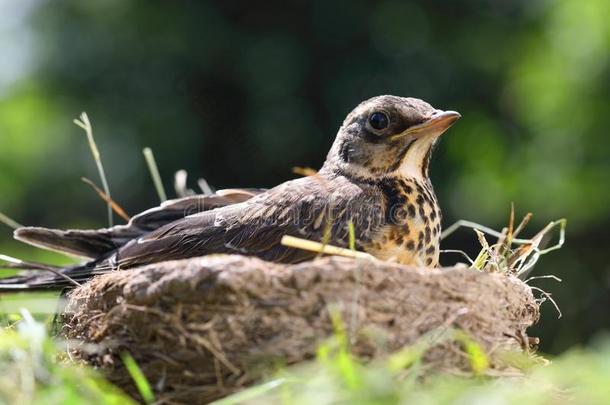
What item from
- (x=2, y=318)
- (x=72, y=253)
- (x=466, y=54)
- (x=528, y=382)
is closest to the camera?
(x=528, y=382)

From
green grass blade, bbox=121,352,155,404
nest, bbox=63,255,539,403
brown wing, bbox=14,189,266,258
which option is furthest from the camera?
brown wing, bbox=14,189,266,258

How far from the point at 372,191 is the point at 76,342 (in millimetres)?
1489

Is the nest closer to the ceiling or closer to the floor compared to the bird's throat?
closer to the floor

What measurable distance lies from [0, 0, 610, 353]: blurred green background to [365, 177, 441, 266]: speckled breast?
19.7 feet

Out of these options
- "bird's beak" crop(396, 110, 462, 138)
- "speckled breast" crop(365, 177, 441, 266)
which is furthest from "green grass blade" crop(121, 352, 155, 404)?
"bird's beak" crop(396, 110, 462, 138)

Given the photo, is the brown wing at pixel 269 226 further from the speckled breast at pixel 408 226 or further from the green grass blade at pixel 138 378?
the green grass blade at pixel 138 378

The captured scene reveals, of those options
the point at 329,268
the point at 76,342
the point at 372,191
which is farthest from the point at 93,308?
the point at 372,191

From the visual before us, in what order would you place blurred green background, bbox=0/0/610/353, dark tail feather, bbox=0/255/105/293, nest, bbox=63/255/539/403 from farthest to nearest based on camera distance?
blurred green background, bbox=0/0/610/353
dark tail feather, bbox=0/255/105/293
nest, bbox=63/255/539/403

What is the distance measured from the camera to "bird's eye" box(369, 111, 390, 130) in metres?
5.02

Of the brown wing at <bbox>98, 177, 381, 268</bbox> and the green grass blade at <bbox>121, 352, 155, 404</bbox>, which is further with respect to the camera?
the brown wing at <bbox>98, 177, 381, 268</bbox>

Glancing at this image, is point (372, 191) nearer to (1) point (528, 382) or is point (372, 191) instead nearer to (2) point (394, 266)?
(2) point (394, 266)

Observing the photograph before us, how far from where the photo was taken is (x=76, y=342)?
396cm

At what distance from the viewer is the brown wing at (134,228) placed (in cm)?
509

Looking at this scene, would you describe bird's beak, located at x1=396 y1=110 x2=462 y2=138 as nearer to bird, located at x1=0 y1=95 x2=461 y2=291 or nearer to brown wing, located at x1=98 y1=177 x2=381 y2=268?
bird, located at x1=0 y1=95 x2=461 y2=291
